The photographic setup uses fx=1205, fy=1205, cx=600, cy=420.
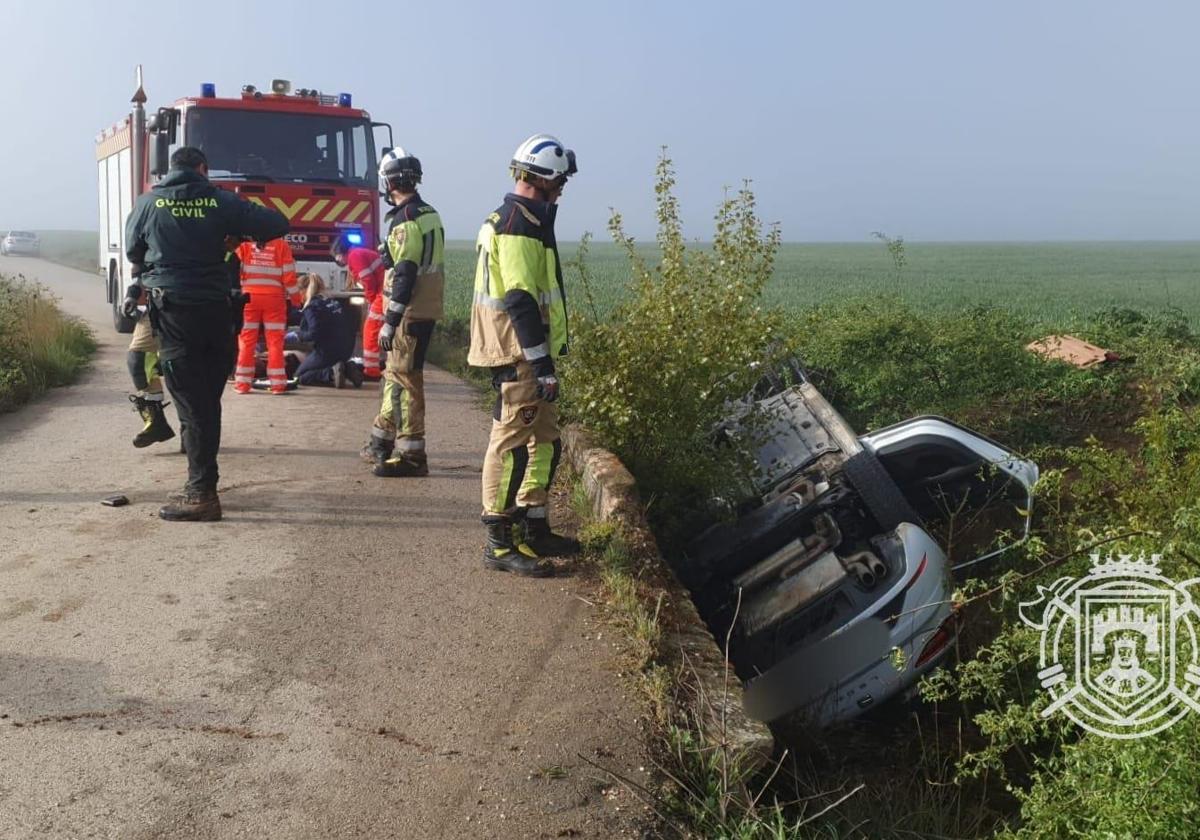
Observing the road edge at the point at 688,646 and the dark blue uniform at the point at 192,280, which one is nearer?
the road edge at the point at 688,646

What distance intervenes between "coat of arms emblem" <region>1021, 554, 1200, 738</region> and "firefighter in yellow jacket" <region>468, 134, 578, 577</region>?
244 centimetres

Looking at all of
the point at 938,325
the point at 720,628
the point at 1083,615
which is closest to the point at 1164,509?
the point at 1083,615

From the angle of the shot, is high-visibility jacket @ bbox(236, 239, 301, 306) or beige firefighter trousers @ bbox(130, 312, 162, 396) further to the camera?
high-visibility jacket @ bbox(236, 239, 301, 306)

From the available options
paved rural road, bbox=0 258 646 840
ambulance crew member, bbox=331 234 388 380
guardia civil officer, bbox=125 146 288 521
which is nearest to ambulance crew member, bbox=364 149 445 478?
paved rural road, bbox=0 258 646 840

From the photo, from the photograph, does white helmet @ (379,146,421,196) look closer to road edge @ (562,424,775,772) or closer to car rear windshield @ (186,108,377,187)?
road edge @ (562,424,775,772)

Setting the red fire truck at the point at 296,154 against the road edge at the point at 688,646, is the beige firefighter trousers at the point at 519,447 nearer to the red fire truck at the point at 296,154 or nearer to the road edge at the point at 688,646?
the road edge at the point at 688,646

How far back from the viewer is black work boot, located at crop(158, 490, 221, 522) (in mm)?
6629

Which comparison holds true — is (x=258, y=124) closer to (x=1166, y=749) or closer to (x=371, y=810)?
(x=371, y=810)

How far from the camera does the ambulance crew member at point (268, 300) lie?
1109 centimetres

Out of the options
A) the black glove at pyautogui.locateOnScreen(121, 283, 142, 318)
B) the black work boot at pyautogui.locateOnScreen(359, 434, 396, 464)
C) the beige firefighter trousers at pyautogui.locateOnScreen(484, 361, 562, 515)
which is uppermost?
the black glove at pyautogui.locateOnScreen(121, 283, 142, 318)

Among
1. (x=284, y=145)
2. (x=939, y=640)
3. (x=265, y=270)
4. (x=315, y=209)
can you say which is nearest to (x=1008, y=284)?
(x=315, y=209)

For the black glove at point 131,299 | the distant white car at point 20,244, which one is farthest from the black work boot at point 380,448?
the distant white car at point 20,244

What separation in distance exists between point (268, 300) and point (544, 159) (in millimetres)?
6029

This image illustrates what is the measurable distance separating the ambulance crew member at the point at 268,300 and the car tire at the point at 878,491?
6174 mm
